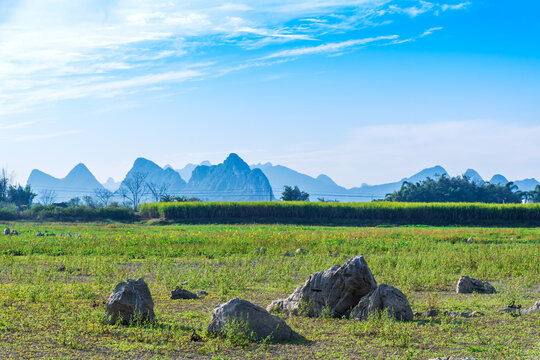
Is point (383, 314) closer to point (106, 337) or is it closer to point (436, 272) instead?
point (106, 337)

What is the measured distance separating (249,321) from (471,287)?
6.85 meters

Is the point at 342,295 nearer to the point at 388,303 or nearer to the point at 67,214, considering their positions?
the point at 388,303

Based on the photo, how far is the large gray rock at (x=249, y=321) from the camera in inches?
301

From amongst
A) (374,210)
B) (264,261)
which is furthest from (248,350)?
(374,210)

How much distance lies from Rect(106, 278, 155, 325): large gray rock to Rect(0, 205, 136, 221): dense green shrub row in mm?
46694

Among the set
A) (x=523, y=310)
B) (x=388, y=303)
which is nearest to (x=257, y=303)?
(x=388, y=303)

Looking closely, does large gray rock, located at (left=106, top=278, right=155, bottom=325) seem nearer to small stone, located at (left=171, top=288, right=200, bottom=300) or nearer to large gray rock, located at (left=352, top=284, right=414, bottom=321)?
small stone, located at (left=171, top=288, right=200, bottom=300)

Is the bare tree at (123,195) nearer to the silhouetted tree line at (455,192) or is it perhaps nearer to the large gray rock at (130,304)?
the silhouetted tree line at (455,192)

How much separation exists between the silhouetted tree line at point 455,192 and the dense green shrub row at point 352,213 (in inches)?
1043

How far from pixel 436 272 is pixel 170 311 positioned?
7411 millimetres

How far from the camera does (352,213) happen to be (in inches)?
2179

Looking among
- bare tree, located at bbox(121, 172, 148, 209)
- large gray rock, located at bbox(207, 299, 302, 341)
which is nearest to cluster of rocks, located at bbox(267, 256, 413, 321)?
large gray rock, located at bbox(207, 299, 302, 341)

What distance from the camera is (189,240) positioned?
25344 mm

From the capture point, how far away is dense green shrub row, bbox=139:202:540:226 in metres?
54.1
